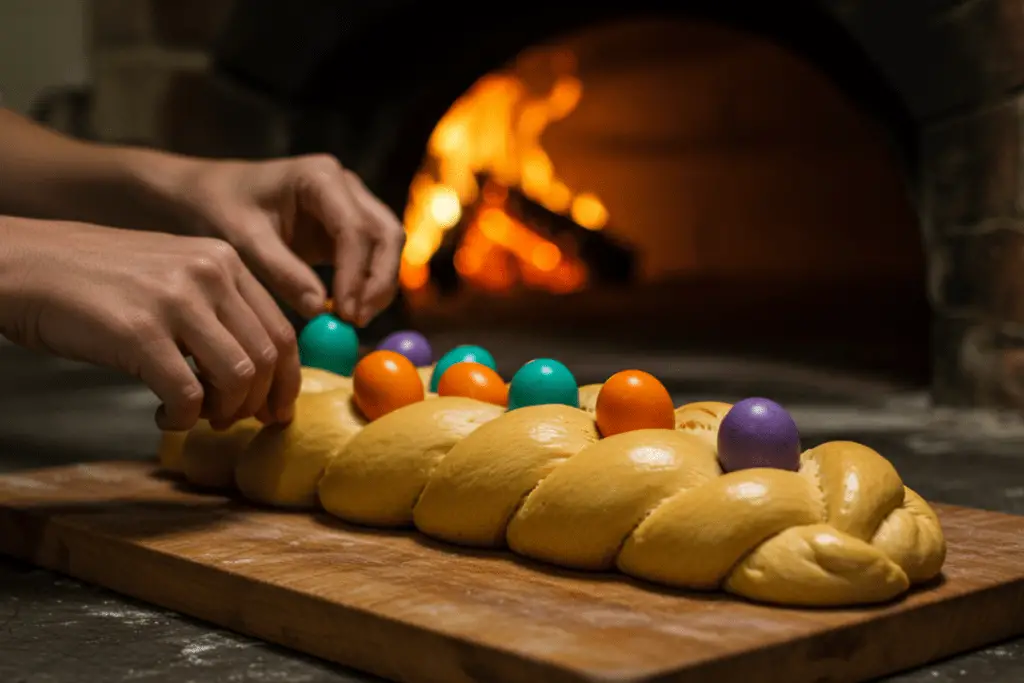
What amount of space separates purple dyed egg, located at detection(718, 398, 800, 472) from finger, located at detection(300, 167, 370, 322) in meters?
0.51

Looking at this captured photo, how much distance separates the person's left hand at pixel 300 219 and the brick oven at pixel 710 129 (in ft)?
3.31

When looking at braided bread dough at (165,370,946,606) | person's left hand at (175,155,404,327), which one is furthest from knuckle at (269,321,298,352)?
person's left hand at (175,155,404,327)

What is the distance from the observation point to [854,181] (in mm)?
4871

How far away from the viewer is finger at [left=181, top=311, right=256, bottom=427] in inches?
35.0

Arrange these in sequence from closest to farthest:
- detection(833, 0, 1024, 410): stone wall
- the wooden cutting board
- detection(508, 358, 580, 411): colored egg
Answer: the wooden cutting board, detection(508, 358, 580, 411): colored egg, detection(833, 0, 1024, 410): stone wall

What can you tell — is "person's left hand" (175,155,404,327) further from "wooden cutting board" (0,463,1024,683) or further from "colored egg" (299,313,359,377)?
"wooden cutting board" (0,463,1024,683)

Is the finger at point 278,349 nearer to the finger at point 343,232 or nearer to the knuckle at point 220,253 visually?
the knuckle at point 220,253

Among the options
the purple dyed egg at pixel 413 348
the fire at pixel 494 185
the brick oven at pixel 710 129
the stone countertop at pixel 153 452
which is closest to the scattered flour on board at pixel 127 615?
the stone countertop at pixel 153 452

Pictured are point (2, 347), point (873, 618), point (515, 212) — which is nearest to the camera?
point (873, 618)

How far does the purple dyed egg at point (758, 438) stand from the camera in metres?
0.83

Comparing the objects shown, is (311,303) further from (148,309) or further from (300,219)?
(148,309)

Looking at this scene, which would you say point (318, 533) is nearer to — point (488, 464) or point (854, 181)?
point (488, 464)

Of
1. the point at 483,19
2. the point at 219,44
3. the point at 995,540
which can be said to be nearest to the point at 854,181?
the point at 483,19

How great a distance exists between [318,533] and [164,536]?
12cm
